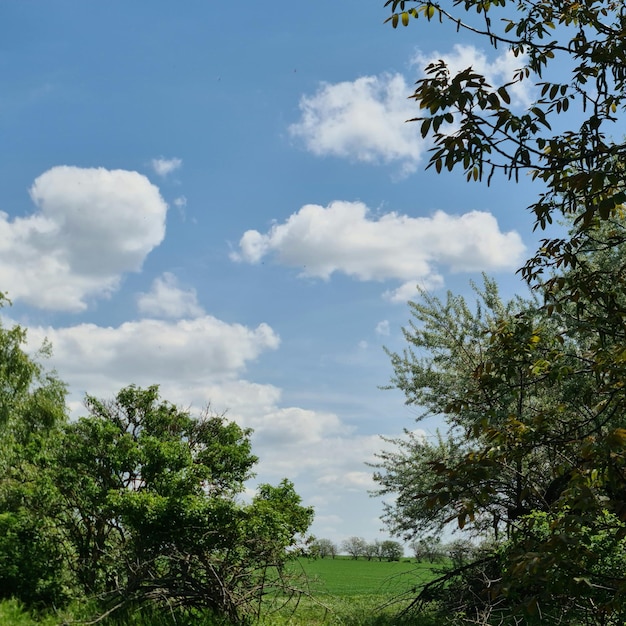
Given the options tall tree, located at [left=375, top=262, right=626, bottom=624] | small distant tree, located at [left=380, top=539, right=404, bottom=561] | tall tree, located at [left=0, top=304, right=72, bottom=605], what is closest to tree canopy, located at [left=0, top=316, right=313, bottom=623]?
tall tree, located at [left=0, top=304, right=72, bottom=605]

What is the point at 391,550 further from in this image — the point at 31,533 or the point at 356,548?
the point at 31,533

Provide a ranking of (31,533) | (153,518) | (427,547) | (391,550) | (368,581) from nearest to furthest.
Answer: (153,518), (31,533), (427,547), (368,581), (391,550)

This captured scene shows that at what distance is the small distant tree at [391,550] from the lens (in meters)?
50.6

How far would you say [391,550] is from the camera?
52469 millimetres

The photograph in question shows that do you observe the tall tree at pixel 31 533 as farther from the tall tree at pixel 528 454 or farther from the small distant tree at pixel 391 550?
the small distant tree at pixel 391 550

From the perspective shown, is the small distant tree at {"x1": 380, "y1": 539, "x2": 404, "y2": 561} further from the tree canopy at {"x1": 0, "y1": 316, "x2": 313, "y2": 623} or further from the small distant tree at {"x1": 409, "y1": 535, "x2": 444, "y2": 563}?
the tree canopy at {"x1": 0, "y1": 316, "x2": 313, "y2": 623}

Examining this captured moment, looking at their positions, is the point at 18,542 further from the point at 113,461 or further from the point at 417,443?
the point at 417,443

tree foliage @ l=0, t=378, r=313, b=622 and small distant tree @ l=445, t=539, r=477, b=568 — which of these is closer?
tree foliage @ l=0, t=378, r=313, b=622

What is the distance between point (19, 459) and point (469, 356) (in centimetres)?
1177

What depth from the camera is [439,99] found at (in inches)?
155

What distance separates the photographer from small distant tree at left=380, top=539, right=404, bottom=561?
50.6 meters

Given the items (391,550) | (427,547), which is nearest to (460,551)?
(427,547)

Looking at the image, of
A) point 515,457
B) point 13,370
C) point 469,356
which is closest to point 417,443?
point 469,356

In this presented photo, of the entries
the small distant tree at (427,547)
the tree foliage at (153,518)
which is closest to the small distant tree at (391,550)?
the small distant tree at (427,547)
